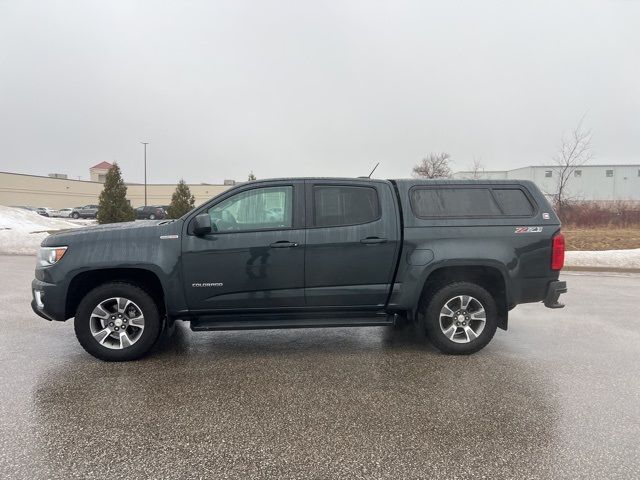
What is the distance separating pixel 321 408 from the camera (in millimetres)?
3549

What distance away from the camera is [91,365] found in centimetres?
449

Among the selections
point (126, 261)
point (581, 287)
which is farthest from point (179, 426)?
point (581, 287)

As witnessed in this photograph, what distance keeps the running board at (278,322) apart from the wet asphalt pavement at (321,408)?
390 millimetres

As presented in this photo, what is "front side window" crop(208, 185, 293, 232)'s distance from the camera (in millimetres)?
4660

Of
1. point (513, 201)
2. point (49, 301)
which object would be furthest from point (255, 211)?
point (513, 201)

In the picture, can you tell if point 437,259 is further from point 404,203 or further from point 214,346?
point 214,346

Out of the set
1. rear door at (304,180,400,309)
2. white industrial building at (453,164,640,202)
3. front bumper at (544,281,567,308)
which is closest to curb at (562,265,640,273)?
front bumper at (544,281,567,308)

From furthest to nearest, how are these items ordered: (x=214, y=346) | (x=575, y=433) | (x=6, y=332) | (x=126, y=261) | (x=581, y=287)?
(x=581, y=287)
(x=6, y=332)
(x=214, y=346)
(x=126, y=261)
(x=575, y=433)

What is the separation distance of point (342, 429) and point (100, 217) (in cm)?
2425

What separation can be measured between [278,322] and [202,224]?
4.24 feet

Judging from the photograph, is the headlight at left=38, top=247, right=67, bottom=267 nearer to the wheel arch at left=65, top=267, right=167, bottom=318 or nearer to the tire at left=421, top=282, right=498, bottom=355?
the wheel arch at left=65, top=267, right=167, bottom=318

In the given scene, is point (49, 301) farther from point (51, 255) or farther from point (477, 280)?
point (477, 280)

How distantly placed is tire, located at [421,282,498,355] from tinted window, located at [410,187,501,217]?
801 mm

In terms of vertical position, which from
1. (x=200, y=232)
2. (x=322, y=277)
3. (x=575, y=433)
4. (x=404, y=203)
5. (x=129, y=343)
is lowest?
(x=575, y=433)
